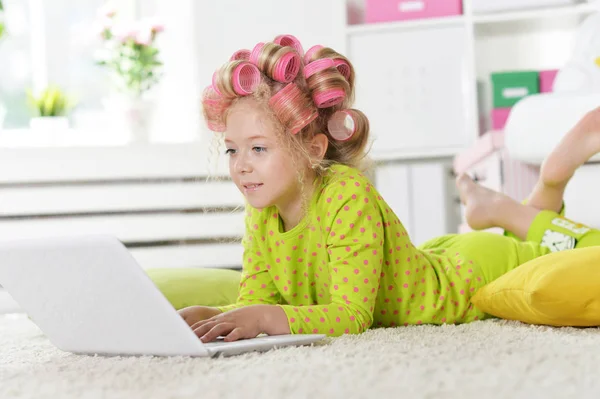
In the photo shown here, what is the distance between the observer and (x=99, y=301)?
0.85 m

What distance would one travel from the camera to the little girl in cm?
106

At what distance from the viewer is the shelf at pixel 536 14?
257 centimetres

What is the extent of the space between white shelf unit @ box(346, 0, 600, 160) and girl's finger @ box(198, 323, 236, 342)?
180 centimetres

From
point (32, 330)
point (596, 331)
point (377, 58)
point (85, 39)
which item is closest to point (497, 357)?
point (596, 331)

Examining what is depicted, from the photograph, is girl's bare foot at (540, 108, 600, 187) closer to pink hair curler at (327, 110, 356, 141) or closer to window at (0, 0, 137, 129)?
pink hair curler at (327, 110, 356, 141)

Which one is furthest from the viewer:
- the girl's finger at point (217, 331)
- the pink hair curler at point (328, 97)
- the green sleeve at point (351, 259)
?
the pink hair curler at point (328, 97)

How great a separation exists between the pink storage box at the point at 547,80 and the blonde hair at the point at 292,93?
5.11ft

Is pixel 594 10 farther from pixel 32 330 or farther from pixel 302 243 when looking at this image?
pixel 32 330

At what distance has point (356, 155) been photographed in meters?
1.22

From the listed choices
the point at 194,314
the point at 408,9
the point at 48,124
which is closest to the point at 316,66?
the point at 194,314

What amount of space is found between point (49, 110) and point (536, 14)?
1.77 meters

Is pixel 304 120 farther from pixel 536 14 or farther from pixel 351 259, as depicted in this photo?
pixel 536 14

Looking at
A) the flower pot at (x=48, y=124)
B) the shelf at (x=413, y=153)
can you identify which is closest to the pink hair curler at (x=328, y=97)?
the shelf at (x=413, y=153)

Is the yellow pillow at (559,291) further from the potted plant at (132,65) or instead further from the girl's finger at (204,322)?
the potted plant at (132,65)
